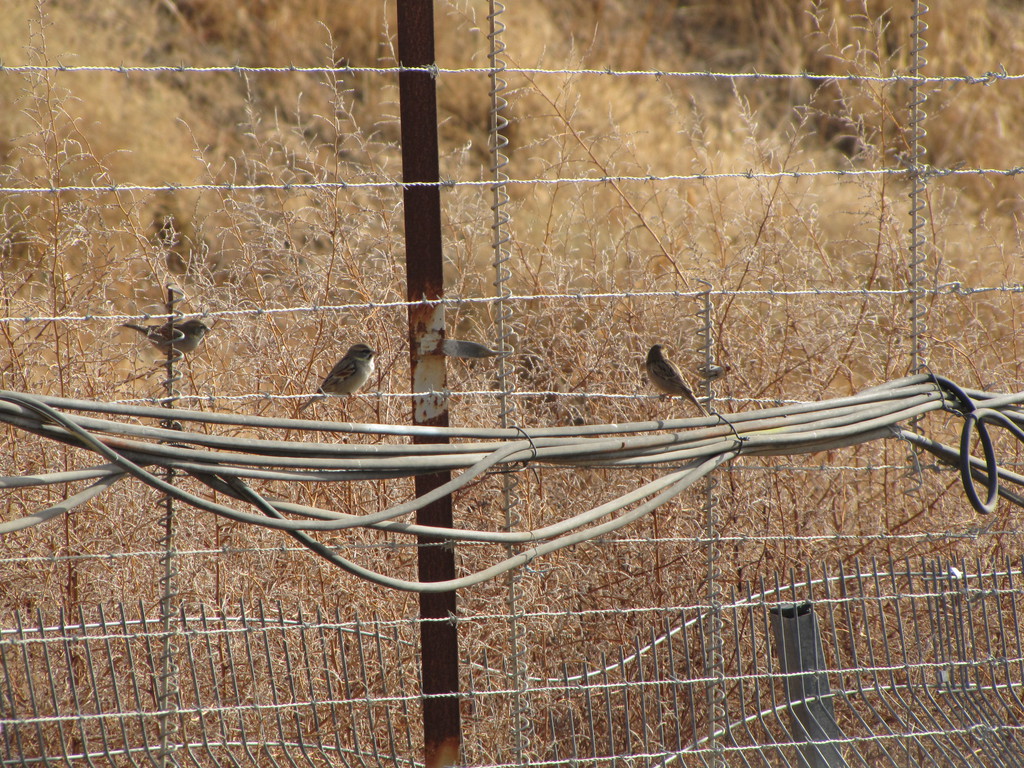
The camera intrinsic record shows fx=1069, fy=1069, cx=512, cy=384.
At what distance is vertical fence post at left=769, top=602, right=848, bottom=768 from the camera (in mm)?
3648

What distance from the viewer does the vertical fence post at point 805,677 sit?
12.0ft

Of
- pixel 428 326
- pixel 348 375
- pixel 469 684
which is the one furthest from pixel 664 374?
pixel 469 684

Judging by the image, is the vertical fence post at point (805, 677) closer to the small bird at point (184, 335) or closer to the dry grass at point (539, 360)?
the dry grass at point (539, 360)

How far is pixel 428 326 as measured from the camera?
3.69 metres

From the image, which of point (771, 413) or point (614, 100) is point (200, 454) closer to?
point (771, 413)

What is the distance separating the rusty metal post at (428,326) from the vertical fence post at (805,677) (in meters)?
1.15

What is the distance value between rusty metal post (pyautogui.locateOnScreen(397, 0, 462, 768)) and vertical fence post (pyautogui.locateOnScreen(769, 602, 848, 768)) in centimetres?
115

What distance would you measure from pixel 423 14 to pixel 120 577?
9.18 feet

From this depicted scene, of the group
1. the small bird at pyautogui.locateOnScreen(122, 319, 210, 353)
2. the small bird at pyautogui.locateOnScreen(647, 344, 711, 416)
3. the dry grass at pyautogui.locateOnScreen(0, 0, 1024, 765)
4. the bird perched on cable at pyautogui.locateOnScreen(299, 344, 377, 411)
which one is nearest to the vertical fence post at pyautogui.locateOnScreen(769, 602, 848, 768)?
the dry grass at pyautogui.locateOnScreen(0, 0, 1024, 765)

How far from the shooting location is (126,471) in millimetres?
2723

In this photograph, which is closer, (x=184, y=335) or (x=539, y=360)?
(x=184, y=335)

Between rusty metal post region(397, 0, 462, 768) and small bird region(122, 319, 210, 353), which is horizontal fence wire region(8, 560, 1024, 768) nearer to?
rusty metal post region(397, 0, 462, 768)

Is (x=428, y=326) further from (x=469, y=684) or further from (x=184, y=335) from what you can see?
(x=469, y=684)

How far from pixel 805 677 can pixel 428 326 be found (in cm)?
177
